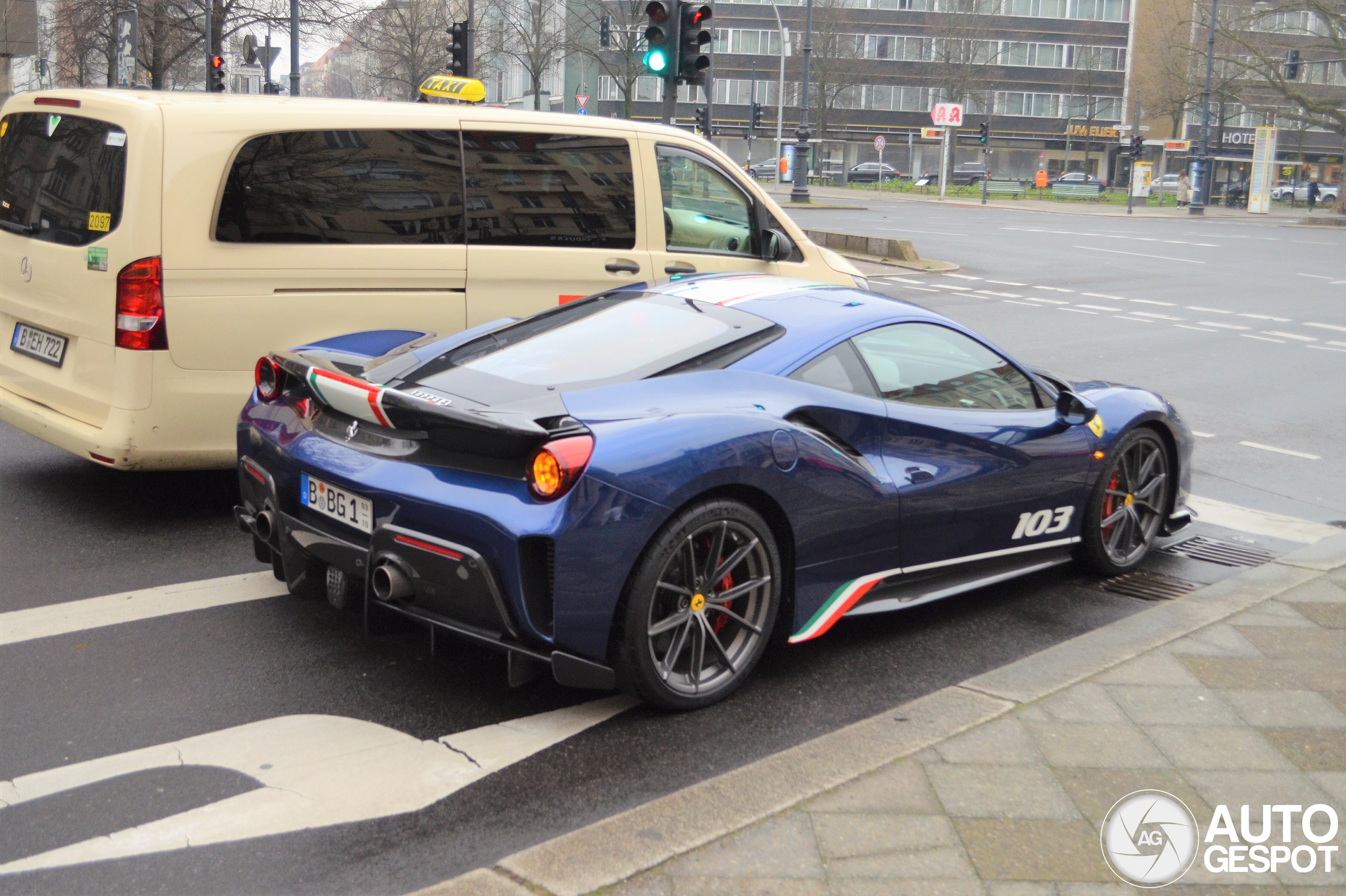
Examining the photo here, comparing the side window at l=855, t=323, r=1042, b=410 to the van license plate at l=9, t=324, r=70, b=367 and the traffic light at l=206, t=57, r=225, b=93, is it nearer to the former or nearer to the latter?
the van license plate at l=9, t=324, r=70, b=367

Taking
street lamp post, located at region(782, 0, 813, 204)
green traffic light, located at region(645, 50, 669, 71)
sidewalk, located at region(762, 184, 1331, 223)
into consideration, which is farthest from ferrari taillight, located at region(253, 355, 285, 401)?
sidewalk, located at region(762, 184, 1331, 223)

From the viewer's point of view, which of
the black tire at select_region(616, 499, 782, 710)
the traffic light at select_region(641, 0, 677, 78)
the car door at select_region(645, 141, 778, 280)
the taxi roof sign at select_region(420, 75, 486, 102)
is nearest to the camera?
the black tire at select_region(616, 499, 782, 710)

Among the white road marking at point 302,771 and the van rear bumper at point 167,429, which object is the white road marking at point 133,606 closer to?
the van rear bumper at point 167,429

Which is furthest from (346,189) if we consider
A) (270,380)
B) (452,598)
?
(452,598)

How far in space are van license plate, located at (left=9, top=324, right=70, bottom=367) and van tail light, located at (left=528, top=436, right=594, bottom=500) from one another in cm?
317

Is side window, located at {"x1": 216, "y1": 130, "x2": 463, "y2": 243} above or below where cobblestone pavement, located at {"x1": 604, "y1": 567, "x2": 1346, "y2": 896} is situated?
above

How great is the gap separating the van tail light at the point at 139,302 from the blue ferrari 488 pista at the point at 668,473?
916 mm

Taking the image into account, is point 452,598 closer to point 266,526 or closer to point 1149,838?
point 266,526

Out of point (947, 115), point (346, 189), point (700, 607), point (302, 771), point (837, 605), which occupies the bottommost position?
point (302, 771)

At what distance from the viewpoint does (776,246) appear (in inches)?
306

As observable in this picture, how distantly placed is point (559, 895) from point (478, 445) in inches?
55.8

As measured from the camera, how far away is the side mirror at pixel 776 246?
777 centimetres

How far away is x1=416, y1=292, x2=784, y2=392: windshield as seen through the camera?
4371 mm

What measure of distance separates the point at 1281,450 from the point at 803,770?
6.69m
